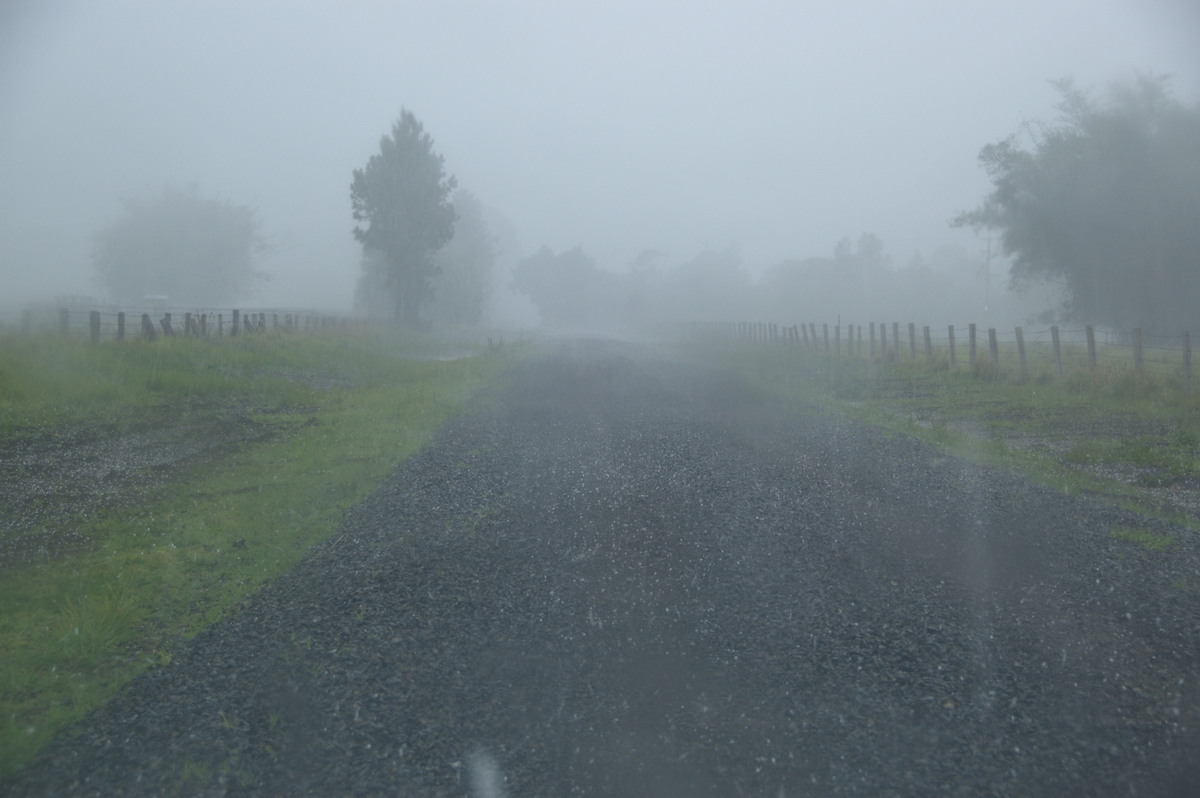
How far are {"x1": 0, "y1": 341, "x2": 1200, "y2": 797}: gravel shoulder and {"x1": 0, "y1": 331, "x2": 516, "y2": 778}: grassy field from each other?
0.41m

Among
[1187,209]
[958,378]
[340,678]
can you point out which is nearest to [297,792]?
[340,678]

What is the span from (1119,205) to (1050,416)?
25.0m

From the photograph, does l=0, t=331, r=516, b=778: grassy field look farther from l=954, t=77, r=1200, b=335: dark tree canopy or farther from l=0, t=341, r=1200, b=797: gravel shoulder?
l=954, t=77, r=1200, b=335: dark tree canopy

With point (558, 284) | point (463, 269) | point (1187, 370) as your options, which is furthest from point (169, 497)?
point (558, 284)

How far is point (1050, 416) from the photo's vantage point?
1608 centimetres

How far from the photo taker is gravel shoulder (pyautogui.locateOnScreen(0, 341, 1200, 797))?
4.04 m

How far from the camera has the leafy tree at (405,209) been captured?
55281 mm

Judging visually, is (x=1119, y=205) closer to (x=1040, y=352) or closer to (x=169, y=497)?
(x=1040, y=352)

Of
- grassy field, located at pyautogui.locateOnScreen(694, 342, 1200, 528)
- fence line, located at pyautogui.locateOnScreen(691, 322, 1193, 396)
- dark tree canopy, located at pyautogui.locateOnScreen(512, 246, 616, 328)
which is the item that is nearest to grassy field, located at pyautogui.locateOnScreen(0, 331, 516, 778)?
grassy field, located at pyautogui.locateOnScreen(694, 342, 1200, 528)

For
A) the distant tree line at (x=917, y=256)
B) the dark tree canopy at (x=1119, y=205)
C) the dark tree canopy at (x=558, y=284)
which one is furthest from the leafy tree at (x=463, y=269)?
the dark tree canopy at (x=558, y=284)

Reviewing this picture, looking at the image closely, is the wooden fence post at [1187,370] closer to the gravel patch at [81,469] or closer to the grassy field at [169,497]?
the grassy field at [169,497]

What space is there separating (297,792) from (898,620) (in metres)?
3.88

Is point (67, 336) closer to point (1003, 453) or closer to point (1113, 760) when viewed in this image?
point (1003, 453)

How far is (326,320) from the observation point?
44.9m
